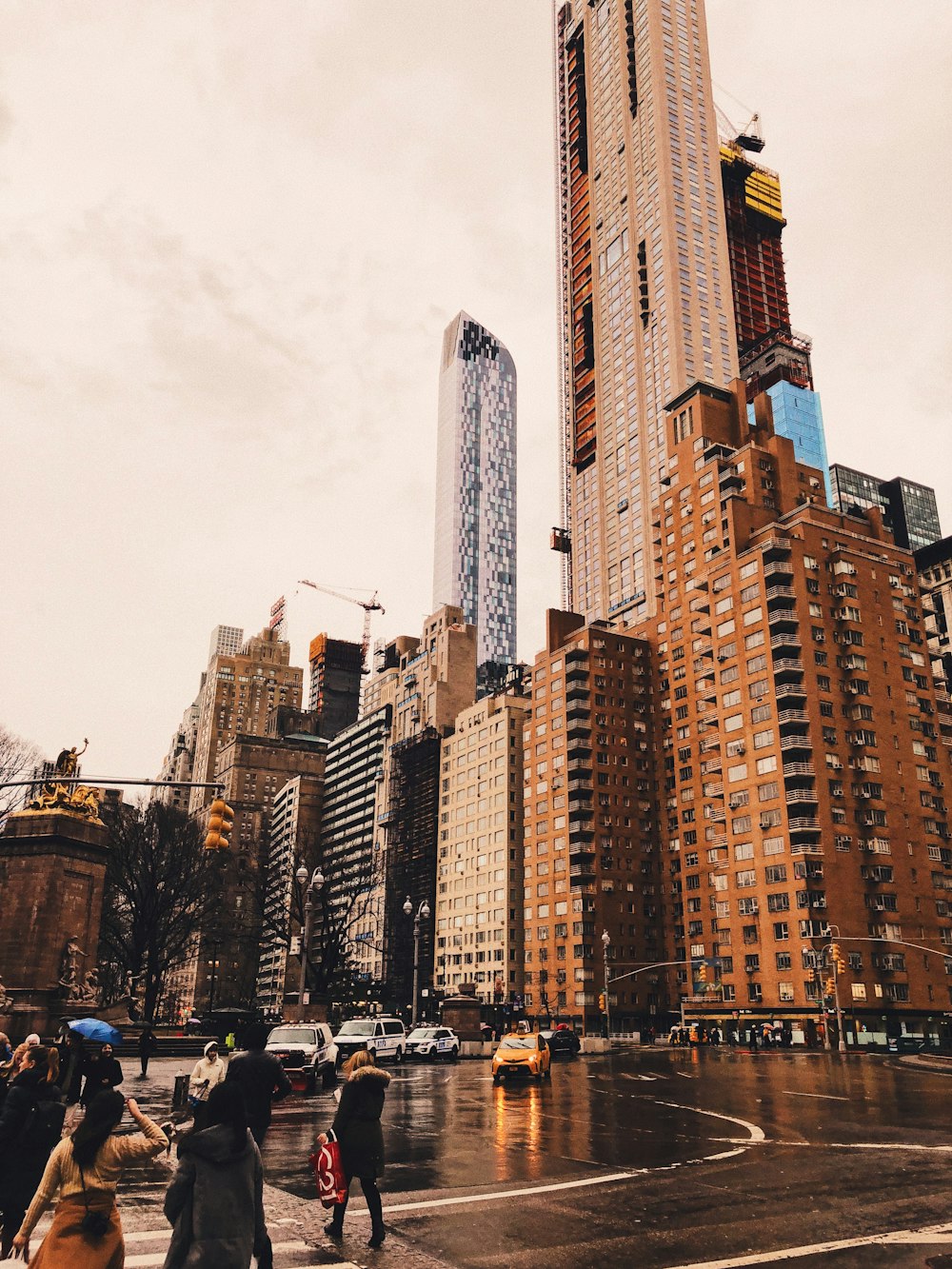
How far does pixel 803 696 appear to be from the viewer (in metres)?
84.3

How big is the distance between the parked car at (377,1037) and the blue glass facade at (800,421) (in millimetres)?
124097

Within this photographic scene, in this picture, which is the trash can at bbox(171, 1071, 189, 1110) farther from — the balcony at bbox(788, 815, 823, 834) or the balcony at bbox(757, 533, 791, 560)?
the balcony at bbox(757, 533, 791, 560)

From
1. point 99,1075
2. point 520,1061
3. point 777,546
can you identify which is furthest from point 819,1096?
point 777,546

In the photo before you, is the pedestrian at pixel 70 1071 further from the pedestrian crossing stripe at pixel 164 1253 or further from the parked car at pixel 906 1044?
the parked car at pixel 906 1044

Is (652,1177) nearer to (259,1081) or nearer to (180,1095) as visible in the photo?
(259,1081)

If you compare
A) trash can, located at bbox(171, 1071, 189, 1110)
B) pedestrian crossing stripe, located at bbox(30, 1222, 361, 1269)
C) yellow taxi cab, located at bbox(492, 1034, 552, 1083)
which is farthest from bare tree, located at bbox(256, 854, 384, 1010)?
pedestrian crossing stripe, located at bbox(30, 1222, 361, 1269)

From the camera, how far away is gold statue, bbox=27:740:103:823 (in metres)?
38.2

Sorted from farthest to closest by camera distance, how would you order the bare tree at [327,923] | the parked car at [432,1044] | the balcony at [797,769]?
the balcony at [797,769] < the bare tree at [327,923] < the parked car at [432,1044]

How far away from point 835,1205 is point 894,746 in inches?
3277

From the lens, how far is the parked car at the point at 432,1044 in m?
44.4

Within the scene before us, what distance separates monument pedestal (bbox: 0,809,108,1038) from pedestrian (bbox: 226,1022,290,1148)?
30.2 metres

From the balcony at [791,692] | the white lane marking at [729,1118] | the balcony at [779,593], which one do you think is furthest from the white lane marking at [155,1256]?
the balcony at [779,593]

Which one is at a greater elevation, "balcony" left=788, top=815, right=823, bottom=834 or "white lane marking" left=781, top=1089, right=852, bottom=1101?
"balcony" left=788, top=815, right=823, bottom=834

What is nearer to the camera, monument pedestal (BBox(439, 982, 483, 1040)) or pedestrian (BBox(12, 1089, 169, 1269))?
pedestrian (BBox(12, 1089, 169, 1269))
